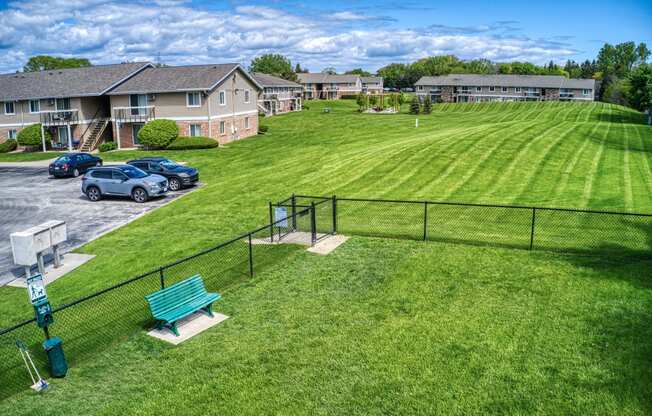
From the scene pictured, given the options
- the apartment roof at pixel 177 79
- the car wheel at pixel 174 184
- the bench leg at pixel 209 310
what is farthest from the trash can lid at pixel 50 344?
the apartment roof at pixel 177 79

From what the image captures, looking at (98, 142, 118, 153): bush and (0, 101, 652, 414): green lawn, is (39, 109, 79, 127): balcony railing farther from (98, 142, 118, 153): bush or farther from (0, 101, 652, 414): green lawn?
(0, 101, 652, 414): green lawn

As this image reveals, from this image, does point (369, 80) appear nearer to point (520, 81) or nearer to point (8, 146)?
point (520, 81)

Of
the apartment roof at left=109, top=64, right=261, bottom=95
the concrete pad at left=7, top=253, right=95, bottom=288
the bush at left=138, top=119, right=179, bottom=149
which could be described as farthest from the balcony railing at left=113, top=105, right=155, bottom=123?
the concrete pad at left=7, top=253, right=95, bottom=288

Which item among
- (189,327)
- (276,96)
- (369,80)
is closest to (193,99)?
(276,96)

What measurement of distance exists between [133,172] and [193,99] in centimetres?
1974

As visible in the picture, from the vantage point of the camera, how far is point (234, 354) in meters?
10.0

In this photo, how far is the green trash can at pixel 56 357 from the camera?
30.3 feet

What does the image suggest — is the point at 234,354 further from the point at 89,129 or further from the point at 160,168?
the point at 89,129

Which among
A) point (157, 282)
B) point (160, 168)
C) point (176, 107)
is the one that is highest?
point (176, 107)

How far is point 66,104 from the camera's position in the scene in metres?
48.2

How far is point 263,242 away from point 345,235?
293 centimetres

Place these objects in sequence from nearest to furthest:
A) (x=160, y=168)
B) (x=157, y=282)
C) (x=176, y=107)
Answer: (x=157, y=282)
(x=160, y=168)
(x=176, y=107)

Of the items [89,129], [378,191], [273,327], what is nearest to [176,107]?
[89,129]

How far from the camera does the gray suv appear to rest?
26.8 meters
